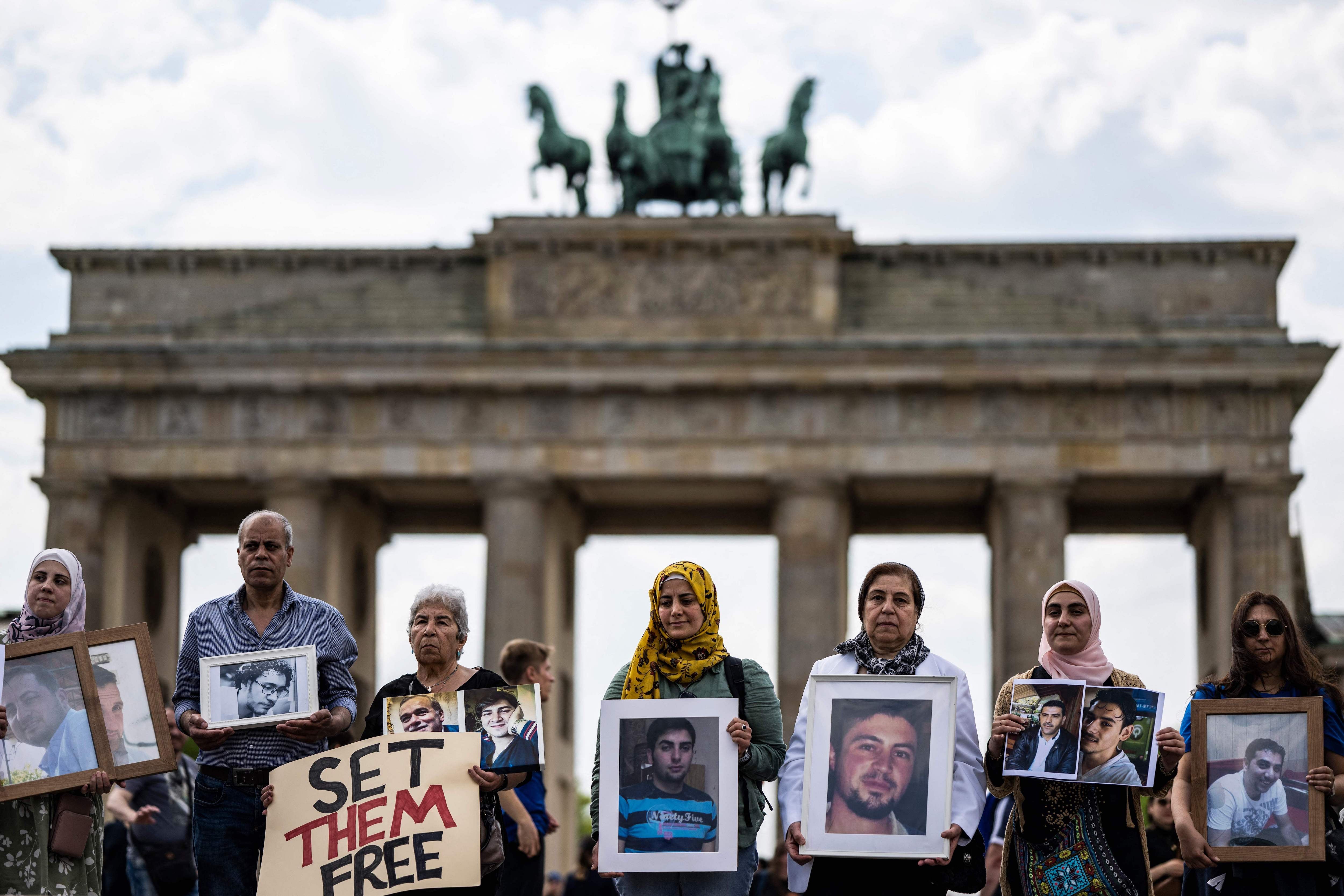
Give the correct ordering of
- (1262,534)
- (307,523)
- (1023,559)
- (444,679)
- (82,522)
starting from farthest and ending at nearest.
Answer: (82,522) < (307,523) < (1023,559) < (1262,534) < (444,679)

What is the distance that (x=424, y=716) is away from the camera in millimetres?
10297

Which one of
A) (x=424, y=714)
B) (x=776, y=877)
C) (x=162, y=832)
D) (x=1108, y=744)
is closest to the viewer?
(x=1108, y=744)

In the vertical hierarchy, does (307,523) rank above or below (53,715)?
above

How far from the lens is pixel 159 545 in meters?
44.3

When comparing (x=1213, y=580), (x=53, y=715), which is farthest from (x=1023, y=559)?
(x=53, y=715)

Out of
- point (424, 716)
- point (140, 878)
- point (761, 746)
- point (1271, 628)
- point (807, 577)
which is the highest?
point (807, 577)

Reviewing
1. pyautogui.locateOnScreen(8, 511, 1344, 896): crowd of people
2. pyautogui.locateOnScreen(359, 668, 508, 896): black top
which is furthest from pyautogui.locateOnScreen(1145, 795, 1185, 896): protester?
pyautogui.locateOnScreen(359, 668, 508, 896): black top

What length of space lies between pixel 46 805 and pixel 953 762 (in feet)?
14.8

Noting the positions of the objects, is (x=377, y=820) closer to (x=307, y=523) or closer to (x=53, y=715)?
(x=53, y=715)

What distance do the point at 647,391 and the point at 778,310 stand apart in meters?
3.04

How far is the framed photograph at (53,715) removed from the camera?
10.2 metres

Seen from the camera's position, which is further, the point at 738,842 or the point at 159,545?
the point at 159,545

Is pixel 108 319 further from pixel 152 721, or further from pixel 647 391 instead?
pixel 152 721

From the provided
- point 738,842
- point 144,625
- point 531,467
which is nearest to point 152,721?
point 144,625
